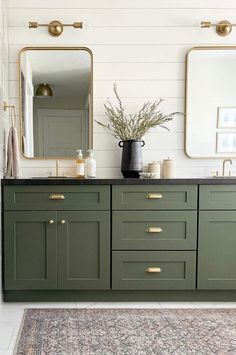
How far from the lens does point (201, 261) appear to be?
7.98ft

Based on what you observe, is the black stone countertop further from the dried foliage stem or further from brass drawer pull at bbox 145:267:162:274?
brass drawer pull at bbox 145:267:162:274

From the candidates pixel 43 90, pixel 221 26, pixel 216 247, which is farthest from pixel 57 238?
pixel 221 26

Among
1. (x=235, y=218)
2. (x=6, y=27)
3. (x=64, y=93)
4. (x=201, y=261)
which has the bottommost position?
(x=201, y=261)

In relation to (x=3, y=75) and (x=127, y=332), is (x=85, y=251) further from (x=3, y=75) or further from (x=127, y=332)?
(x=3, y=75)

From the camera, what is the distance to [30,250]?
94.9 inches

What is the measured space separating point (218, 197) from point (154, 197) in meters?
0.48

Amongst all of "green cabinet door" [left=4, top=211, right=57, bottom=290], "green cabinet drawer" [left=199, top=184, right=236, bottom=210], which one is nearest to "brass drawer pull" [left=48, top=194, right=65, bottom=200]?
"green cabinet door" [left=4, top=211, right=57, bottom=290]

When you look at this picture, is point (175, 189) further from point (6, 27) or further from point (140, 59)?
point (6, 27)

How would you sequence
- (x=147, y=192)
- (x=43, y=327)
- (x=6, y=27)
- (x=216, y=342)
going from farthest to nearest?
1. (x=6, y=27)
2. (x=147, y=192)
3. (x=43, y=327)
4. (x=216, y=342)

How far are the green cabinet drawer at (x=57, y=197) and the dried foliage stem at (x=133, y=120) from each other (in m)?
0.62

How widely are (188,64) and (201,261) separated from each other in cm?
166

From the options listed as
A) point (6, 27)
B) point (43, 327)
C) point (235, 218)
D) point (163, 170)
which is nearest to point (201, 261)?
point (235, 218)

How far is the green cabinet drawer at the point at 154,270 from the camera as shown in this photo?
243cm

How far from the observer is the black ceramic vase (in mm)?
2682
